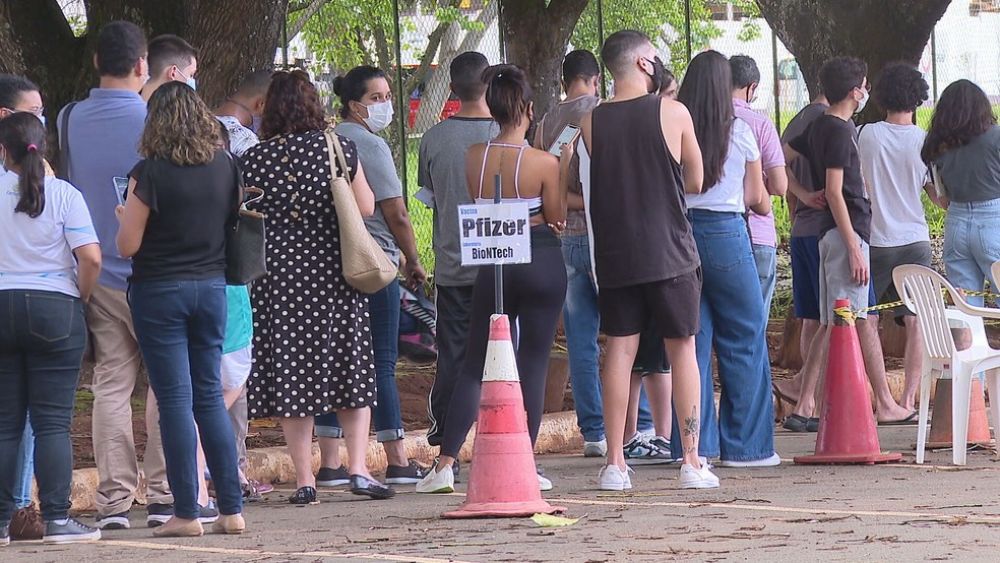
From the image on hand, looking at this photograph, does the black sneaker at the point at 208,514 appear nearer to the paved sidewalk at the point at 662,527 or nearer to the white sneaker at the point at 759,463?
the paved sidewalk at the point at 662,527

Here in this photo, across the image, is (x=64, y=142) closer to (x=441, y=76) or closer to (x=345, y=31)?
(x=441, y=76)

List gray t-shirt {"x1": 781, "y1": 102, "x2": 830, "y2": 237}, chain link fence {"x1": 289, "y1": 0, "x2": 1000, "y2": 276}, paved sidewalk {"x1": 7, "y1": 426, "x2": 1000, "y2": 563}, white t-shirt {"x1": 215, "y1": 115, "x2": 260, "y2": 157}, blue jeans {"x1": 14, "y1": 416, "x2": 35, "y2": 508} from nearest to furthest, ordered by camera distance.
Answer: paved sidewalk {"x1": 7, "y1": 426, "x2": 1000, "y2": 563} < blue jeans {"x1": 14, "y1": 416, "x2": 35, "y2": 508} < white t-shirt {"x1": 215, "y1": 115, "x2": 260, "y2": 157} < gray t-shirt {"x1": 781, "y1": 102, "x2": 830, "y2": 237} < chain link fence {"x1": 289, "y1": 0, "x2": 1000, "y2": 276}

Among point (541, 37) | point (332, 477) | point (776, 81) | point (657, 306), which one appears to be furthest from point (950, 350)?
point (776, 81)

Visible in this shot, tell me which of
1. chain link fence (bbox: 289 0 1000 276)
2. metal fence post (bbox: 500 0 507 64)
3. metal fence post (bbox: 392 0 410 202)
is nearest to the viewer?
metal fence post (bbox: 392 0 410 202)

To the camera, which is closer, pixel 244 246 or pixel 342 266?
pixel 244 246

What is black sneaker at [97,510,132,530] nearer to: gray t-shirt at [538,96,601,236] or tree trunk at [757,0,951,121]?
gray t-shirt at [538,96,601,236]

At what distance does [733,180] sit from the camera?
26.7 ft

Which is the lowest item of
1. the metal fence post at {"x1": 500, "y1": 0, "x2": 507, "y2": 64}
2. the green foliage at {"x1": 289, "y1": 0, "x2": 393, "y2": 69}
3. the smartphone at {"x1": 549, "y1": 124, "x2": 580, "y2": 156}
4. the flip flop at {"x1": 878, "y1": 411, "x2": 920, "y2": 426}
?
the flip flop at {"x1": 878, "y1": 411, "x2": 920, "y2": 426}

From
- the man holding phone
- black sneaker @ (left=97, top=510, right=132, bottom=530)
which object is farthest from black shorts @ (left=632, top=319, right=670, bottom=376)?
black sneaker @ (left=97, top=510, right=132, bottom=530)

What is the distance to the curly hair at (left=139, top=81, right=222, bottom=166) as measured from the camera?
652 cm

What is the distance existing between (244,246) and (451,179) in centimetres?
170

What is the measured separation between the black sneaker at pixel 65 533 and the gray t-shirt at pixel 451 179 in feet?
7.26

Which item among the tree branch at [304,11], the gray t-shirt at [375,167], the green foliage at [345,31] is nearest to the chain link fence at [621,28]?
the green foliage at [345,31]

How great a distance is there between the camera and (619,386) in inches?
301
